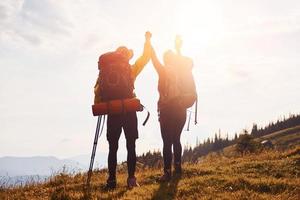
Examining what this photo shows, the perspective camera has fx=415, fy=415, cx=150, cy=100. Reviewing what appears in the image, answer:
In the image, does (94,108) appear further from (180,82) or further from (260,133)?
(260,133)

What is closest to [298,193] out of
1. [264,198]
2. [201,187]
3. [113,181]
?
[264,198]

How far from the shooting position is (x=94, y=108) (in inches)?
400

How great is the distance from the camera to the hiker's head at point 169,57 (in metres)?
11.2

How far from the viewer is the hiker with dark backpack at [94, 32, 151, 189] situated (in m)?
10.2

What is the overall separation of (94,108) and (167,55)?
2.56m

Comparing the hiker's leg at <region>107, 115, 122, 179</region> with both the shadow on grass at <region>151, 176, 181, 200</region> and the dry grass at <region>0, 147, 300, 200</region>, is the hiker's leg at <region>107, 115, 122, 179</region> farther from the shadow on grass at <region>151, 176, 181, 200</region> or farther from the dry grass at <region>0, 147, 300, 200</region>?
the shadow on grass at <region>151, 176, 181, 200</region>

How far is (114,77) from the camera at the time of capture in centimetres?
1029

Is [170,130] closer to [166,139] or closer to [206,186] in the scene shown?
[166,139]

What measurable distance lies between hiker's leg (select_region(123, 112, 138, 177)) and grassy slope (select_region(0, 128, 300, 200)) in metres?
0.69

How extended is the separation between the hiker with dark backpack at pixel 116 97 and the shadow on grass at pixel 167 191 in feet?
2.72

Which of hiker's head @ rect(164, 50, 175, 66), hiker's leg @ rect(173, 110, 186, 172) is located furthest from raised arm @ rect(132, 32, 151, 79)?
hiker's leg @ rect(173, 110, 186, 172)

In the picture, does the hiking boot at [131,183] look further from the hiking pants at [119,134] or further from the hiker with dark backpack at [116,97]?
the hiking pants at [119,134]

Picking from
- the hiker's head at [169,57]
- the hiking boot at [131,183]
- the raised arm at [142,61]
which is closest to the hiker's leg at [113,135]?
the hiking boot at [131,183]

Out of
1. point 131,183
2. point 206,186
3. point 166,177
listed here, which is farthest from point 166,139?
point 206,186
